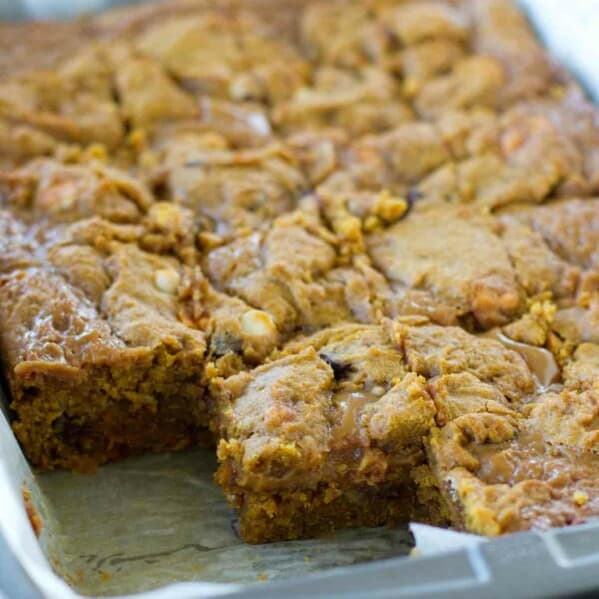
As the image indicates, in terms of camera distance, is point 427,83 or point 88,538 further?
point 427,83

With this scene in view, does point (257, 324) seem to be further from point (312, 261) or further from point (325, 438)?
point (325, 438)

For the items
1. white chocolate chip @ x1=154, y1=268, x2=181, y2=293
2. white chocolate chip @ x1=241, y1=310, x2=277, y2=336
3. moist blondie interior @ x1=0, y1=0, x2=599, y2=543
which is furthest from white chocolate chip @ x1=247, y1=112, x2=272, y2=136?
white chocolate chip @ x1=241, y1=310, x2=277, y2=336

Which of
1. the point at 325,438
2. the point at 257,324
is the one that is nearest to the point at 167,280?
the point at 257,324

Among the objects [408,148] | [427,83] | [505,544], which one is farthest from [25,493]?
[427,83]

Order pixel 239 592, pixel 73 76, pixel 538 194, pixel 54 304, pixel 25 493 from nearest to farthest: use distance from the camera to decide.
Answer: pixel 239 592
pixel 25 493
pixel 54 304
pixel 538 194
pixel 73 76

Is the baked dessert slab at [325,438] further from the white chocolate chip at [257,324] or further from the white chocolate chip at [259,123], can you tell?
the white chocolate chip at [259,123]

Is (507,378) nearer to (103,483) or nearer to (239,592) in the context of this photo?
(239,592)
